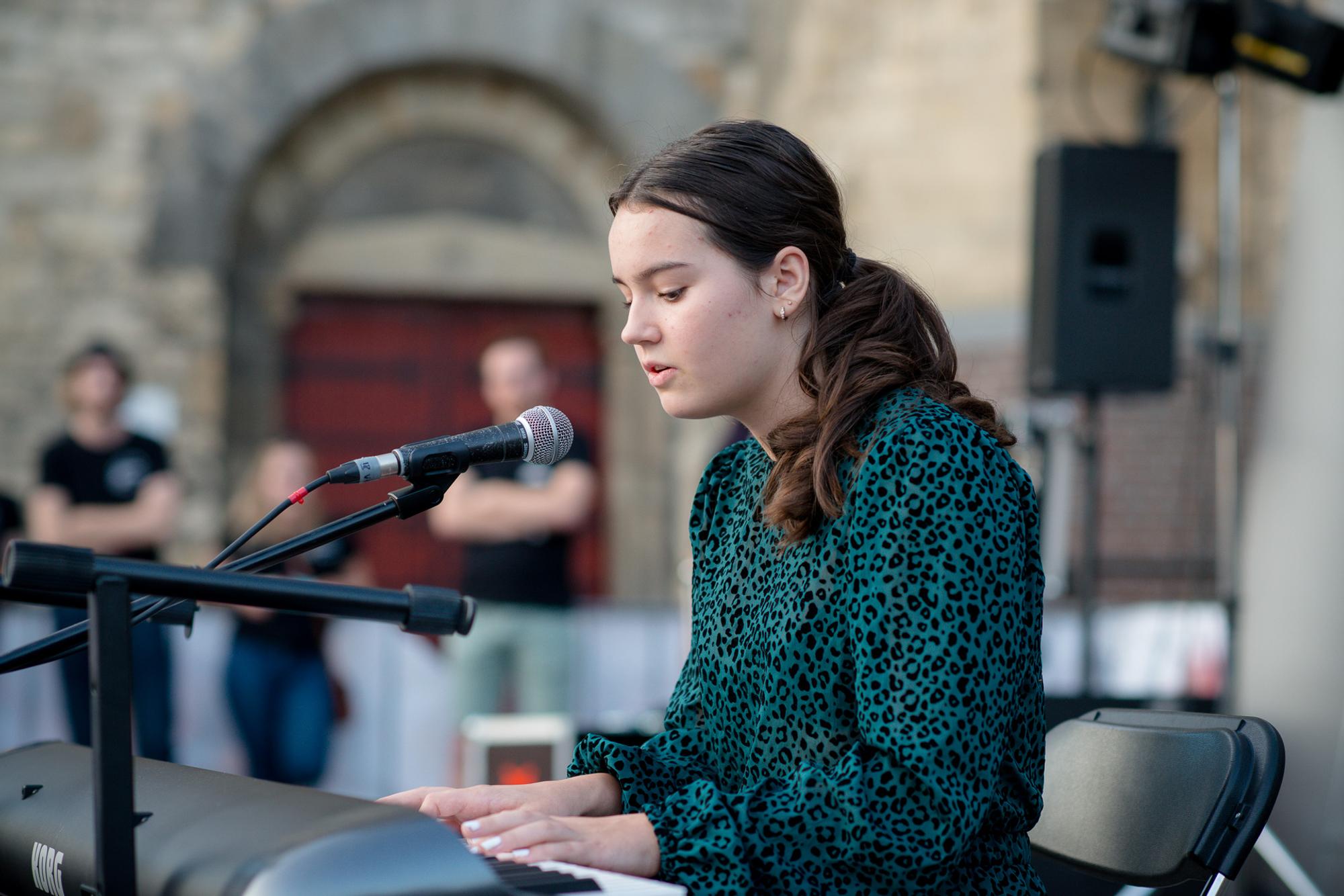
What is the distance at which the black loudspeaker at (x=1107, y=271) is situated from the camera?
4.93 metres

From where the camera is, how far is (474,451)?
1.66m

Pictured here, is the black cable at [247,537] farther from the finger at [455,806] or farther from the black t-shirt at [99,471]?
the black t-shirt at [99,471]

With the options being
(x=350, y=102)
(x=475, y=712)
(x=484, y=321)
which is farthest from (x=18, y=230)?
(x=475, y=712)

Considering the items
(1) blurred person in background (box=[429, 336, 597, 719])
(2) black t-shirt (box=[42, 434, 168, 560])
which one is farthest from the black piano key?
(2) black t-shirt (box=[42, 434, 168, 560])

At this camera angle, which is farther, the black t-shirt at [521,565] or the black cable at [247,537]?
the black t-shirt at [521,565]

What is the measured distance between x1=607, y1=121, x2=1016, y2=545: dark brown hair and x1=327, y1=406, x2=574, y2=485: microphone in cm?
27

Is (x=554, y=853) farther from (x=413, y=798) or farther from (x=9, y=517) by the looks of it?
(x=9, y=517)

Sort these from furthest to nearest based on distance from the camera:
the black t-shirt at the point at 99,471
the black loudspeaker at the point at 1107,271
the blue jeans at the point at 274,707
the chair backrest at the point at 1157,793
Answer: the blue jeans at the point at 274,707, the black t-shirt at the point at 99,471, the black loudspeaker at the point at 1107,271, the chair backrest at the point at 1157,793

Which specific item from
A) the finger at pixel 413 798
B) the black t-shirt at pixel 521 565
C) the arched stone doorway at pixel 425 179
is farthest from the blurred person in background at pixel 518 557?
the arched stone doorway at pixel 425 179

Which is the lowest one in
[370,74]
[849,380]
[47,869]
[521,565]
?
[47,869]

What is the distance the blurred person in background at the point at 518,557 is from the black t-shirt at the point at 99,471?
1.15 meters

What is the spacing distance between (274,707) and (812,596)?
4.20 m

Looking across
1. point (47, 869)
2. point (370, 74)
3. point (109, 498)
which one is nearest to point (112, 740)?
point (47, 869)

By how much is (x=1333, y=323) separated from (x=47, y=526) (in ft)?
14.3
